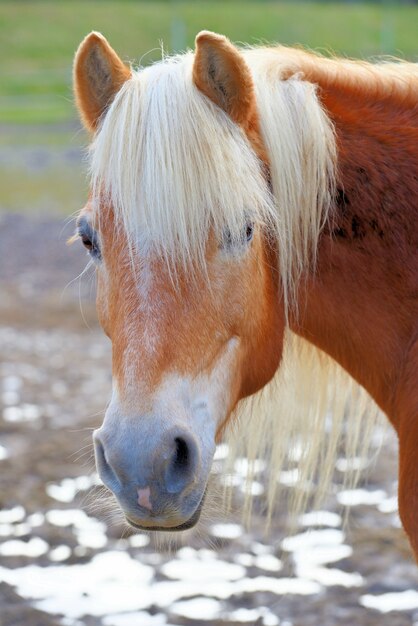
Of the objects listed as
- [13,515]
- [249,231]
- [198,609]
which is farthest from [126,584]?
[249,231]

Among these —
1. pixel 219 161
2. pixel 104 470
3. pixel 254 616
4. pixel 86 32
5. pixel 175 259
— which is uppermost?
pixel 86 32

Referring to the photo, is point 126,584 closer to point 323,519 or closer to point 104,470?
point 323,519

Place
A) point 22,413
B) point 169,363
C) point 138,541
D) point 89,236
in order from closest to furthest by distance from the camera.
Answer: point 169,363 → point 89,236 → point 138,541 → point 22,413

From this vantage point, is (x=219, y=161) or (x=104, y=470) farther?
(x=219, y=161)

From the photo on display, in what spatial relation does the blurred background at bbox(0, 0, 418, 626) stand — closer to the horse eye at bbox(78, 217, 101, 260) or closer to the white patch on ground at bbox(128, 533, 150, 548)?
the white patch on ground at bbox(128, 533, 150, 548)

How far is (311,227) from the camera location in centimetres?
304

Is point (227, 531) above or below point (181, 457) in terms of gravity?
below

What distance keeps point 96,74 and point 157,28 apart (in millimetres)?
36030

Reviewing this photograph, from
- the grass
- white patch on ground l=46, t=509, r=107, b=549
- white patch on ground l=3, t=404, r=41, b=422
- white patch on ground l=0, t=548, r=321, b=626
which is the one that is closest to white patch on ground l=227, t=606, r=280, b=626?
white patch on ground l=0, t=548, r=321, b=626

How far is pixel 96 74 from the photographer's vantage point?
9.97 ft

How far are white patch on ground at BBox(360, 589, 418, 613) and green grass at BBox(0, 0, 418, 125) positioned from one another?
82.9ft

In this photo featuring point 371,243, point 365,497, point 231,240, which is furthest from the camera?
point 365,497

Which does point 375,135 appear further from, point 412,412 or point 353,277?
point 412,412

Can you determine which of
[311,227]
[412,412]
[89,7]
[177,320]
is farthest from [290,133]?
[89,7]
